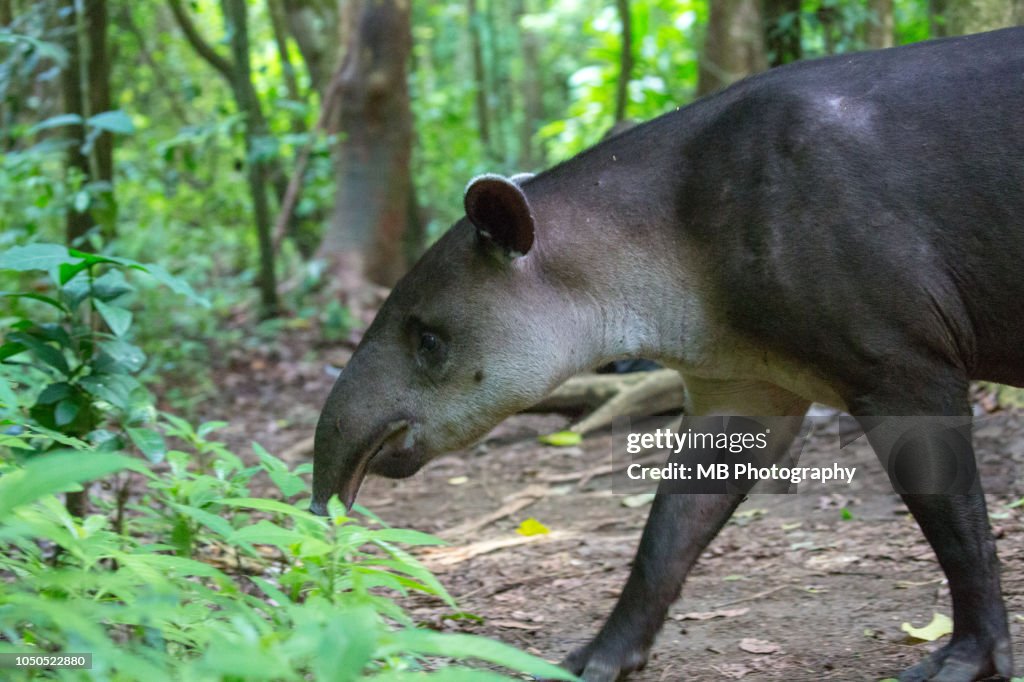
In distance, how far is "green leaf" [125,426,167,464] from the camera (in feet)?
14.5

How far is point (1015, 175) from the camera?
3641mm

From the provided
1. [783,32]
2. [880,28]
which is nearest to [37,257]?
[783,32]

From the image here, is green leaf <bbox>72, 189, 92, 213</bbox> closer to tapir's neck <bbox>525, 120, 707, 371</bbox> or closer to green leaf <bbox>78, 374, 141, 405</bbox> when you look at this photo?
green leaf <bbox>78, 374, 141, 405</bbox>

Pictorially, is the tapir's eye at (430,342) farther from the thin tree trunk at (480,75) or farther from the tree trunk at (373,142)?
the thin tree trunk at (480,75)

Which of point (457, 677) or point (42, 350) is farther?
point (42, 350)

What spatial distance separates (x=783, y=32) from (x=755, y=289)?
5103mm

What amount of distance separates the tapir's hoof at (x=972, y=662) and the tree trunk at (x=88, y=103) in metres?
5.41

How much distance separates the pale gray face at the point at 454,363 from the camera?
4.23 meters

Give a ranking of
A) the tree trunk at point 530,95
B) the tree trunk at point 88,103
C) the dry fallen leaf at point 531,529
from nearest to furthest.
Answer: the dry fallen leaf at point 531,529 → the tree trunk at point 88,103 → the tree trunk at point 530,95

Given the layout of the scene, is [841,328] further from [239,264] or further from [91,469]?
[239,264]

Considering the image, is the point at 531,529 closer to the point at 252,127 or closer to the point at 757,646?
the point at 757,646

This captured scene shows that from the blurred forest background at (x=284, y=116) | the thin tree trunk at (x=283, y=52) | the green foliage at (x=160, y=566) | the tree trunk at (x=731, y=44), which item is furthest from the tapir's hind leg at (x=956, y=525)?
the thin tree trunk at (x=283, y=52)

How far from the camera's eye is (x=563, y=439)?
7.83 m

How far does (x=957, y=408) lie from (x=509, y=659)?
2.07 m
